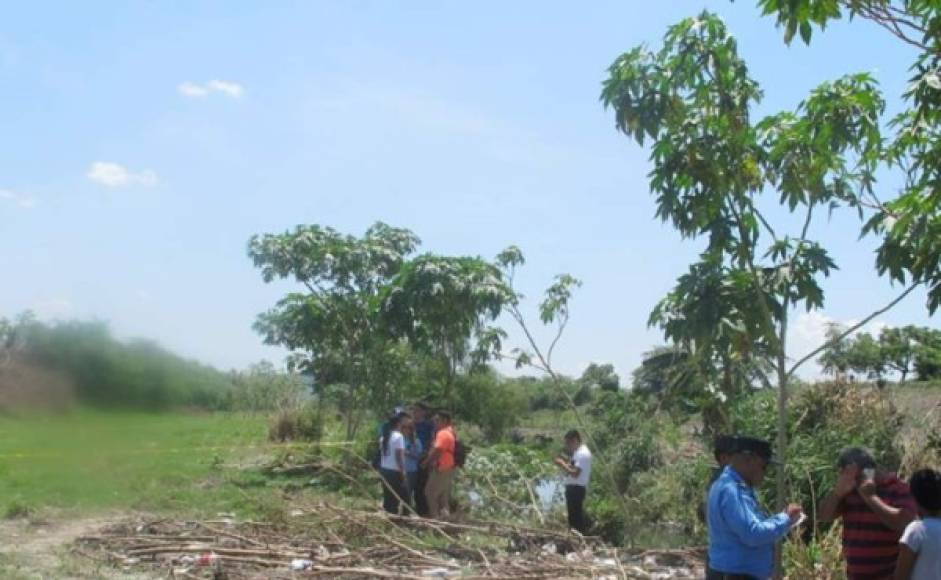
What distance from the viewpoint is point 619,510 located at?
43.8 feet

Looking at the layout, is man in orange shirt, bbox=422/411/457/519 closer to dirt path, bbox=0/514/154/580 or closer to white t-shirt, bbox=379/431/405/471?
white t-shirt, bbox=379/431/405/471

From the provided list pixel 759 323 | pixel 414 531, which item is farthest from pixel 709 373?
pixel 414 531

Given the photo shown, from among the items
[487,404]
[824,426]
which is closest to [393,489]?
[824,426]

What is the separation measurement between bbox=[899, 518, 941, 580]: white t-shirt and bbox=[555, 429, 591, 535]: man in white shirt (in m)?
7.17

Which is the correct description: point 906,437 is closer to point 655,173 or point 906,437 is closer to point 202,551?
point 655,173

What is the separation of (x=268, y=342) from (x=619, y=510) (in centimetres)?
1311

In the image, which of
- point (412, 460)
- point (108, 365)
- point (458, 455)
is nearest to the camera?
point (108, 365)

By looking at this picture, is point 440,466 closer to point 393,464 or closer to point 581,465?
point 393,464

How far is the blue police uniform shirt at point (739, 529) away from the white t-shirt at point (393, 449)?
24.9 ft

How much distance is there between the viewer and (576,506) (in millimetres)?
12336

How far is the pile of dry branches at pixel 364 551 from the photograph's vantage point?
989 centimetres

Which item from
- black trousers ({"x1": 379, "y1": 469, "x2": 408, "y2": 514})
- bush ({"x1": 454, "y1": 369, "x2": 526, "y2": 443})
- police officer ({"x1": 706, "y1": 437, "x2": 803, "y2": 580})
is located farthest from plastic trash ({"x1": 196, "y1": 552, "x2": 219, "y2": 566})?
bush ({"x1": 454, "y1": 369, "x2": 526, "y2": 443})

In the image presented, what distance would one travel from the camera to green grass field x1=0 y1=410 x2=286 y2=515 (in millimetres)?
9312

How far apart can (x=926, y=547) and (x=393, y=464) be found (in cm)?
886
